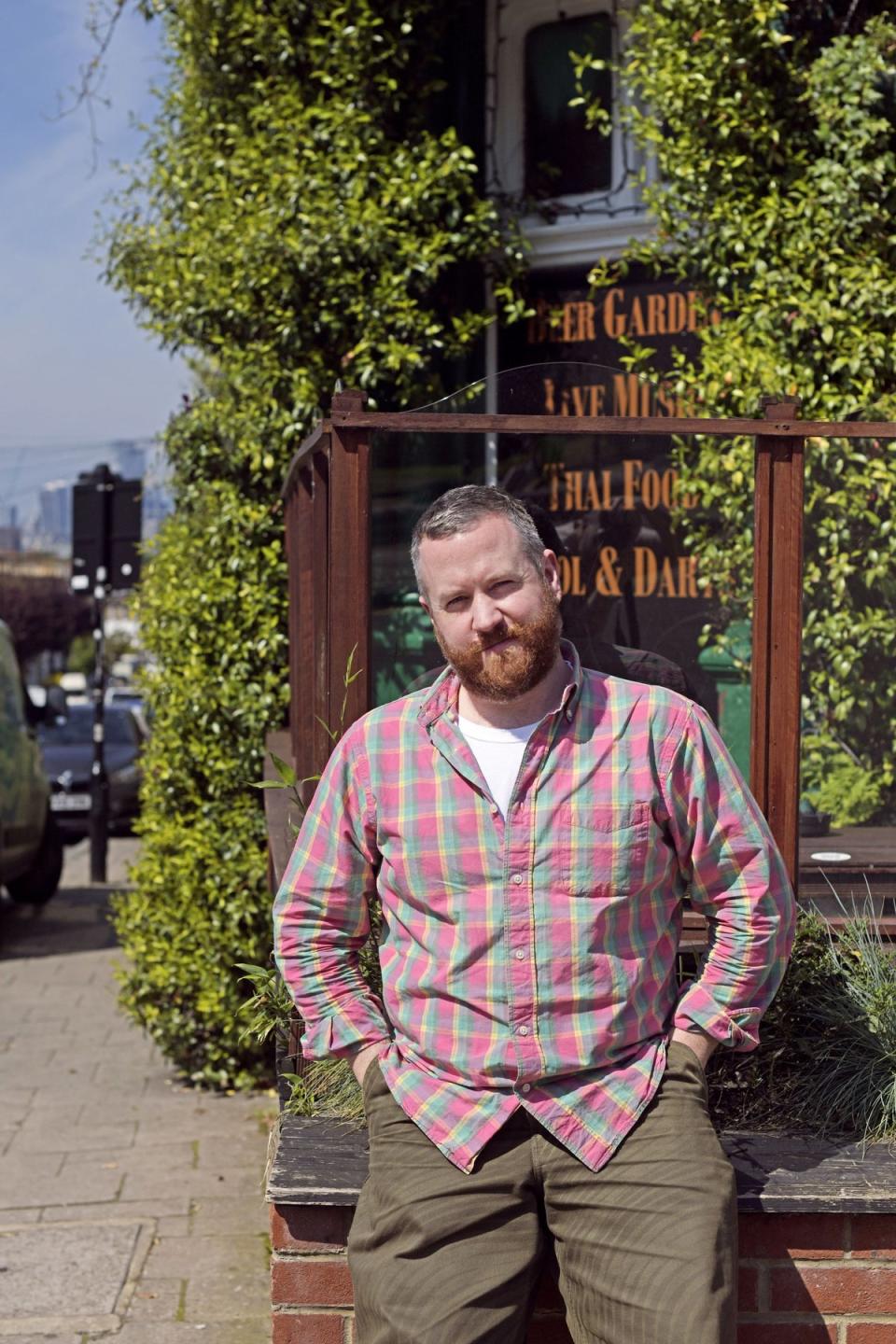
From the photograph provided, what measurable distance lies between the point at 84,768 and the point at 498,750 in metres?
16.2

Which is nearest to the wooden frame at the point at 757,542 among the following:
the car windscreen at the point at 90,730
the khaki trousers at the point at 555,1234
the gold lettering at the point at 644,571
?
the gold lettering at the point at 644,571

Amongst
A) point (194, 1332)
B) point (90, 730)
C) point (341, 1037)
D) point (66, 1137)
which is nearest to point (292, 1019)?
point (341, 1037)

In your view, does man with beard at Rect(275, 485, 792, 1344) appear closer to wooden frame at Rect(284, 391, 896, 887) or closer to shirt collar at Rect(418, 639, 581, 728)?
shirt collar at Rect(418, 639, 581, 728)

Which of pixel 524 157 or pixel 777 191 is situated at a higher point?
pixel 524 157

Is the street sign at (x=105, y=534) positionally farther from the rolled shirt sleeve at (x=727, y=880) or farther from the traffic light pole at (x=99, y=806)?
the rolled shirt sleeve at (x=727, y=880)

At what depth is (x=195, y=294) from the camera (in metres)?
6.85

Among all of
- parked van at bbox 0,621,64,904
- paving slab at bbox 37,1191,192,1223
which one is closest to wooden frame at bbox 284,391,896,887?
paving slab at bbox 37,1191,192,1223

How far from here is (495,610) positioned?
2.70 m

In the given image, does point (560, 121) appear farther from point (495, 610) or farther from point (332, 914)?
point (332, 914)

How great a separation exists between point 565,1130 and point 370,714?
2.46 ft

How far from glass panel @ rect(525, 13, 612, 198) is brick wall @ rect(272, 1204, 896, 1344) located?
5.30 meters

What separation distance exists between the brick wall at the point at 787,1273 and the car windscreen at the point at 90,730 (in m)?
17.2

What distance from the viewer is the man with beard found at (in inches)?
101

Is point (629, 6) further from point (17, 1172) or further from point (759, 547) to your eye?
point (17, 1172)
